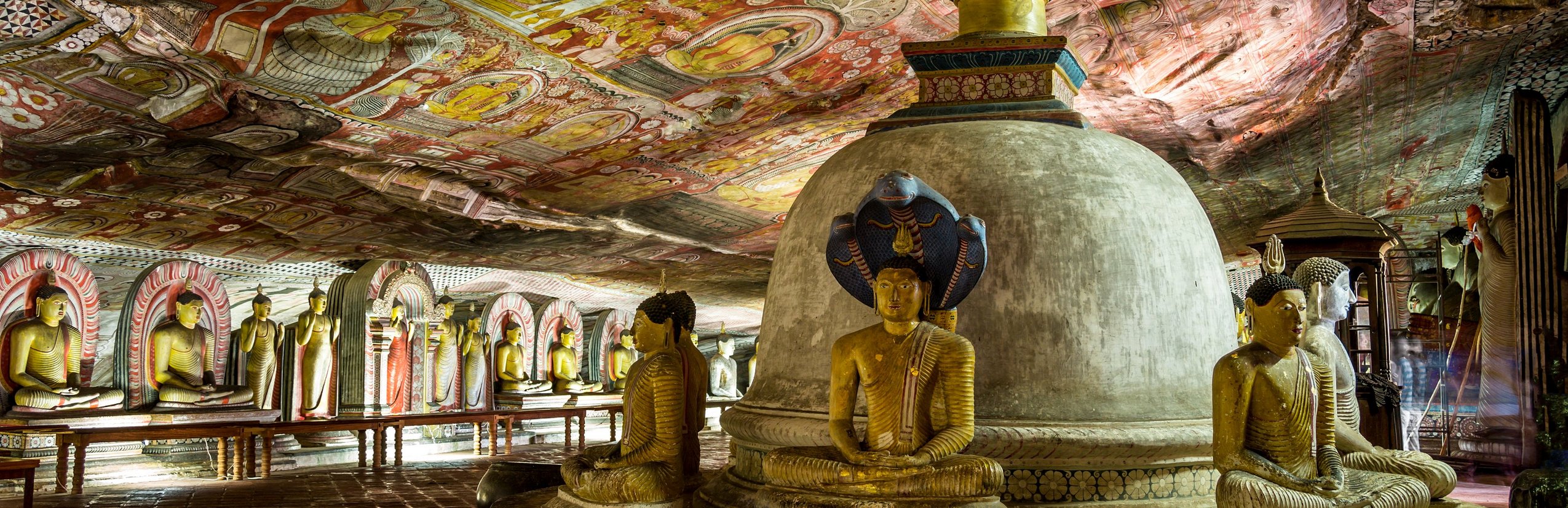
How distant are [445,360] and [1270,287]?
11.8 meters

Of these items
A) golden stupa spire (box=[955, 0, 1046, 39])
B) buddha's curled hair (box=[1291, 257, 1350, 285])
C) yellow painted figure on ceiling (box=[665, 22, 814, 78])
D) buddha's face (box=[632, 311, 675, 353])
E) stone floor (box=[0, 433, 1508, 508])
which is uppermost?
yellow painted figure on ceiling (box=[665, 22, 814, 78])

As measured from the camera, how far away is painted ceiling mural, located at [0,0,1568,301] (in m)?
6.98

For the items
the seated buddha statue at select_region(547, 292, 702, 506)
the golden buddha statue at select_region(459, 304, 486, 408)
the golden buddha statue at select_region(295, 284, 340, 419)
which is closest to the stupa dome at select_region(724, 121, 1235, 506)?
the seated buddha statue at select_region(547, 292, 702, 506)

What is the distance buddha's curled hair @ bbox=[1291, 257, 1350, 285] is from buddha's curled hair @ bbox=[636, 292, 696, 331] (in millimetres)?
3082

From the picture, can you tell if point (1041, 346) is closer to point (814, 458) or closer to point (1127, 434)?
point (1127, 434)

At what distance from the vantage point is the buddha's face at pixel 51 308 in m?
9.36

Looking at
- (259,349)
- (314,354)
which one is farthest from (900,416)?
(314,354)

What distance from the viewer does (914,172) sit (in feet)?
16.7

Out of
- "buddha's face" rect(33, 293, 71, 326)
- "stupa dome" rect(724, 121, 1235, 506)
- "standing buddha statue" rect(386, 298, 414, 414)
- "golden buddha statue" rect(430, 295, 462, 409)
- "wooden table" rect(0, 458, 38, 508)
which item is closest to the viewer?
"stupa dome" rect(724, 121, 1235, 506)

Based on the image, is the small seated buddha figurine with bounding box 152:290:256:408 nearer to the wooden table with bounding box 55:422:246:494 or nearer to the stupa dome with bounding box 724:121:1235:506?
the wooden table with bounding box 55:422:246:494

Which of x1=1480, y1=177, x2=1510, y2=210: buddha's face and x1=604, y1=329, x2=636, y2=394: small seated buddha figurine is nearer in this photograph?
x1=1480, y1=177, x2=1510, y2=210: buddha's face

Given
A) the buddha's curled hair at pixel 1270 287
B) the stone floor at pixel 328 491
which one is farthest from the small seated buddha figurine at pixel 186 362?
the buddha's curled hair at pixel 1270 287

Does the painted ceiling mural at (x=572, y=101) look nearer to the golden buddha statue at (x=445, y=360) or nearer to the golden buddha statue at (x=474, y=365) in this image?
the golden buddha statue at (x=445, y=360)

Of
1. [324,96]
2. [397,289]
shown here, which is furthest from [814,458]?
[397,289]
